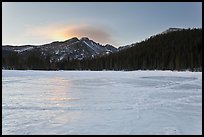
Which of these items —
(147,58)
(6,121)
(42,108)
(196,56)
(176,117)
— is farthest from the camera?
(147,58)

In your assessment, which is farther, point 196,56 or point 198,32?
point 198,32

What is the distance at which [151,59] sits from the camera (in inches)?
3307

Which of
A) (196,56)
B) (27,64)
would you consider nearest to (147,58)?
(196,56)

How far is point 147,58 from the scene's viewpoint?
282 feet

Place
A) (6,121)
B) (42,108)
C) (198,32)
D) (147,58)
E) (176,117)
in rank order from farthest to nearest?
(198,32) → (147,58) → (42,108) → (176,117) → (6,121)

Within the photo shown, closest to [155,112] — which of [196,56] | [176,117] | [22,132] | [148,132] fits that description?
[176,117]

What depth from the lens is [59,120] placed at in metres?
6.27

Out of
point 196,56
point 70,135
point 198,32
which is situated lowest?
point 70,135

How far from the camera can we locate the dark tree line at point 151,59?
74312 mm

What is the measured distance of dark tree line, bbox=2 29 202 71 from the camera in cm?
7431

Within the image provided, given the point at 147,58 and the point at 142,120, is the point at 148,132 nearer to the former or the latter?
the point at 142,120

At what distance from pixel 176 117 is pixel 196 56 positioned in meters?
70.4

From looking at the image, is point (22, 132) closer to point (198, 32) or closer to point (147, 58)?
point (147, 58)

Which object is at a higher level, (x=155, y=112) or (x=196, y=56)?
→ (x=196, y=56)
